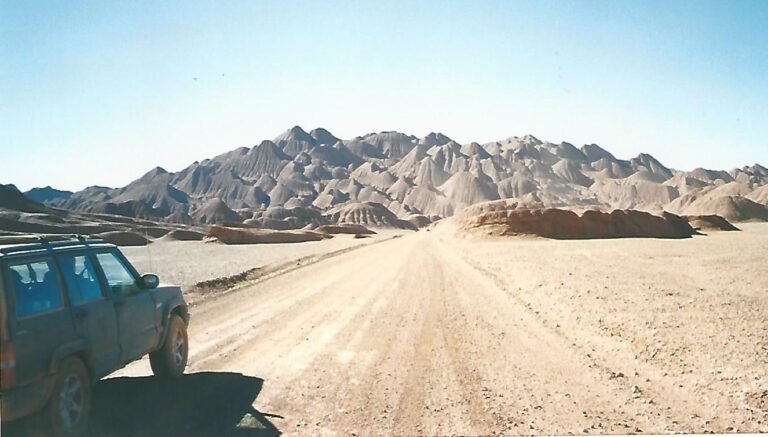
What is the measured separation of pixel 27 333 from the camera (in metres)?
5.23

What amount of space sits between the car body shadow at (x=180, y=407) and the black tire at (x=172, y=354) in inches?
5.5

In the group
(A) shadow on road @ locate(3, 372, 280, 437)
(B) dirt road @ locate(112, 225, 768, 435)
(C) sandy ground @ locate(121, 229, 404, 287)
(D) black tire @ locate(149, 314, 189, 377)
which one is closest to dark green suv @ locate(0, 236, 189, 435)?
(D) black tire @ locate(149, 314, 189, 377)

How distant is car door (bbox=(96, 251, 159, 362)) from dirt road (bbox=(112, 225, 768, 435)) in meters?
0.99

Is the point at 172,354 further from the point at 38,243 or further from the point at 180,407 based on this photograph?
the point at 38,243

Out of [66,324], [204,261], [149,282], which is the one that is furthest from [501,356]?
[204,261]

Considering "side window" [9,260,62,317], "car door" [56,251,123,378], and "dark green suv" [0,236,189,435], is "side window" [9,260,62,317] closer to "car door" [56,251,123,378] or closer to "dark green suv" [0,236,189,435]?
"dark green suv" [0,236,189,435]

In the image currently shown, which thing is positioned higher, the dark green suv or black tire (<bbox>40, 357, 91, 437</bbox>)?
the dark green suv

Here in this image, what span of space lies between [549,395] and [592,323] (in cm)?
498

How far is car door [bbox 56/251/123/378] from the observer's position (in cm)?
611

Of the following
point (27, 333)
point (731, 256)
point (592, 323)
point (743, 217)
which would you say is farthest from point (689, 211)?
point (27, 333)

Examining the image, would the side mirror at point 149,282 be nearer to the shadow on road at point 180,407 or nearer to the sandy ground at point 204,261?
the shadow on road at point 180,407

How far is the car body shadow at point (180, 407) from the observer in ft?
20.4

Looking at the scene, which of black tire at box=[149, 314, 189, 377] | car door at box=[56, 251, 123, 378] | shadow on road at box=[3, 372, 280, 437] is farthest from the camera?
black tire at box=[149, 314, 189, 377]

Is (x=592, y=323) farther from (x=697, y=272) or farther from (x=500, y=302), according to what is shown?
(x=697, y=272)
